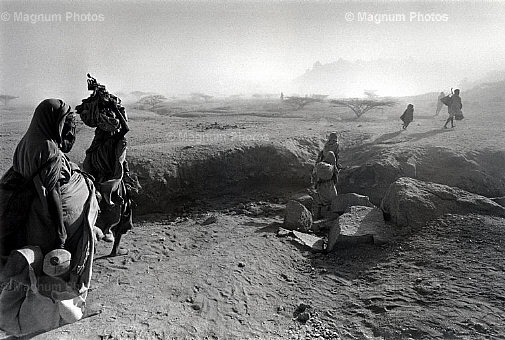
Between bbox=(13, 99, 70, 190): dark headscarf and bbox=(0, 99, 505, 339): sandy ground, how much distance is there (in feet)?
4.63

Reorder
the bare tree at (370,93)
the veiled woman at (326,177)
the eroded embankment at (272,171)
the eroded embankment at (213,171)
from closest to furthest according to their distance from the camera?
the veiled woman at (326,177) < the eroded embankment at (213,171) < the eroded embankment at (272,171) < the bare tree at (370,93)

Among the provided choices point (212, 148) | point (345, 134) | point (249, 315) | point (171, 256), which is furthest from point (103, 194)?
point (345, 134)

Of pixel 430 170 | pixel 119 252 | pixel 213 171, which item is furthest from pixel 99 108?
pixel 430 170

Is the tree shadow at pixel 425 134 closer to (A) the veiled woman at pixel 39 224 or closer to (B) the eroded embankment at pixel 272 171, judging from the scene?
(B) the eroded embankment at pixel 272 171

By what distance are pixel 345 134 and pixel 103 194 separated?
11.1 metres

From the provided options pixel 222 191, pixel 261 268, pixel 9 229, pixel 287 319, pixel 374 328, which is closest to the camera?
pixel 9 229

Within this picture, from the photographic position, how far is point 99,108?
12.7 ft

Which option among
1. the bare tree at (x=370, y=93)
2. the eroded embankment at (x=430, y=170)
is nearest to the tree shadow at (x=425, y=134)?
the eroded embankment at (x=430, y=170)

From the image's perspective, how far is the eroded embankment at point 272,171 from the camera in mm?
8438

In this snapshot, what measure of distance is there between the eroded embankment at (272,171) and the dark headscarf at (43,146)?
18.9 feet

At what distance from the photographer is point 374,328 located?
3.77 metres

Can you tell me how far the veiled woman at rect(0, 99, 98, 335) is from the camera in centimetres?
226

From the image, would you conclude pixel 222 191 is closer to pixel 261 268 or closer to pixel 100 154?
pixel 261 268

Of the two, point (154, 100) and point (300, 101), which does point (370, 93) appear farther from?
point (154, 100)
